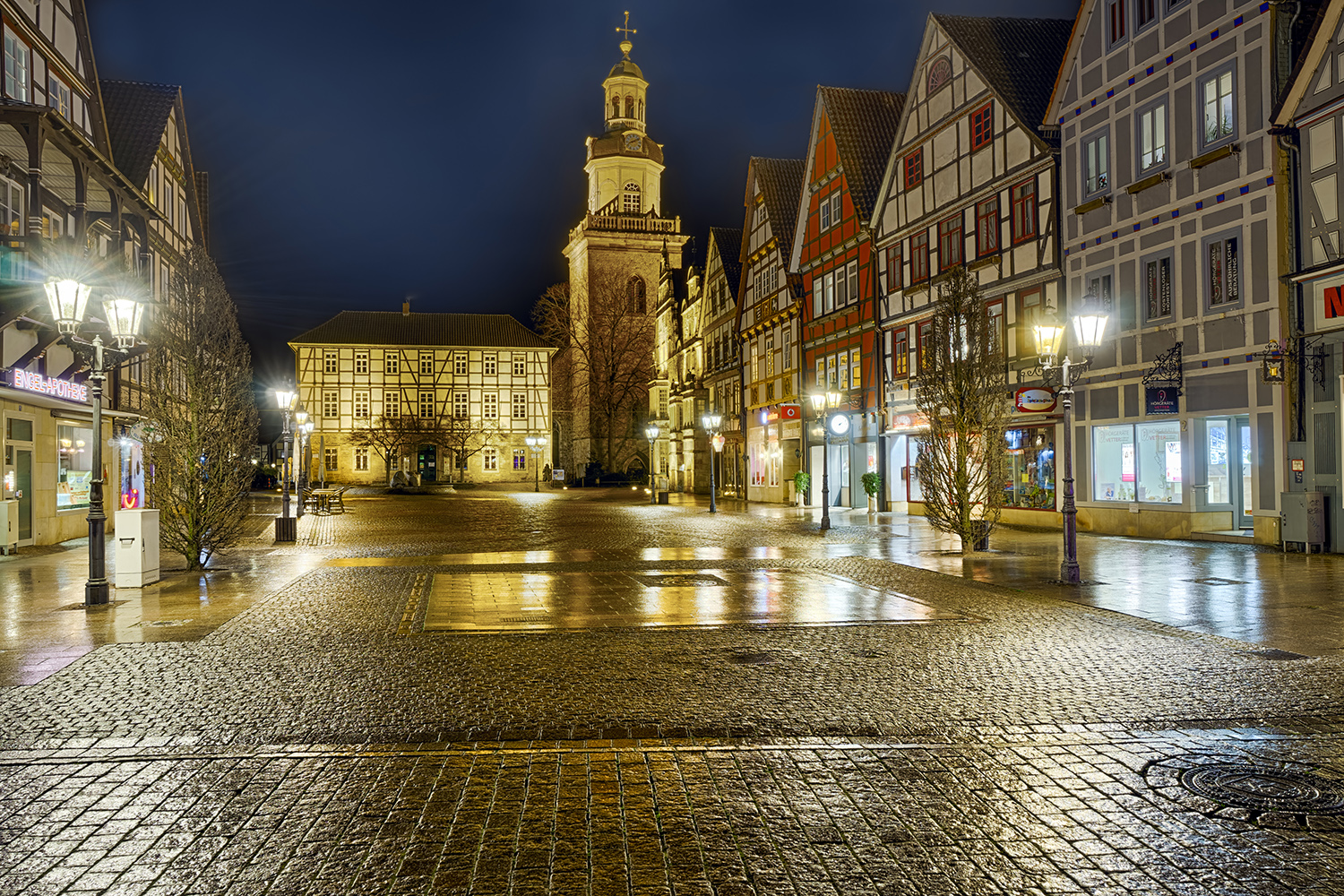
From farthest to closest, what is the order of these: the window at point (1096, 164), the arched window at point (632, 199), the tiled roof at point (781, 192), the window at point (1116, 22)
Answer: the arched window at point (632, 199), the tiled roof at point (781, 192), the window at point (1096, 164), the window at point (1116, 22)

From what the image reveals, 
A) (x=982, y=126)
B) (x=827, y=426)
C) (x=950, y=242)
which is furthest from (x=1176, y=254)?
(x=827, y=426)

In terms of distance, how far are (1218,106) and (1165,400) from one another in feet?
19.8

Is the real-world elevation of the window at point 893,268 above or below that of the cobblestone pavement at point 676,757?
above

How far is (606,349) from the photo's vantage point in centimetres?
7881

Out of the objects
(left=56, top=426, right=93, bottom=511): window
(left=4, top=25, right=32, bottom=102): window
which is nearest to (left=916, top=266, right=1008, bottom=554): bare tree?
(left=56, top=426, right=93, bottom=511): window

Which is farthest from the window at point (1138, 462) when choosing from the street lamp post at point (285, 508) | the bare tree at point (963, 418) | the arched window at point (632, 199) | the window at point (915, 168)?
the arched window at point (632, 199)

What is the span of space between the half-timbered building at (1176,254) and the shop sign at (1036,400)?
1177 mm

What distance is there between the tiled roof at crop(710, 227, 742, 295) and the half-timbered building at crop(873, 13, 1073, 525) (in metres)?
18.6

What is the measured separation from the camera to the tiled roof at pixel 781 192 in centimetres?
4656

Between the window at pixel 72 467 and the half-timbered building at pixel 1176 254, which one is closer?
the half-timbered building at pixel 1176 254

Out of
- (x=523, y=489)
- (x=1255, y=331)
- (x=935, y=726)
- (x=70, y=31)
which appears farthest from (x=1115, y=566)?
(x=523, y=489)

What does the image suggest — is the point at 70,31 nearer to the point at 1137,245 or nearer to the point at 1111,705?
the point at 1137,245

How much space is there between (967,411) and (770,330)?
1116 inches

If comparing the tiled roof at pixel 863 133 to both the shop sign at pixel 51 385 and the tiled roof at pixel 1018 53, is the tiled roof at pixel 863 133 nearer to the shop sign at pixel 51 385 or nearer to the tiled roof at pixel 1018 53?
the tiled roof at pixel 1018 53
